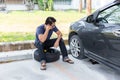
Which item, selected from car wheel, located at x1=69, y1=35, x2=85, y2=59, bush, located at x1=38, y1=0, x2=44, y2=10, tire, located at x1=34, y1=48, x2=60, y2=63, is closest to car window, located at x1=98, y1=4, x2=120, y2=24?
car wheel, located at x1=69, y1=35, x2=85, y2=59

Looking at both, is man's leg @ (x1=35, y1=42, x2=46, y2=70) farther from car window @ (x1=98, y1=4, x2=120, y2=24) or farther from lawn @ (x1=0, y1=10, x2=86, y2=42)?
lawn @ (x1=0, y1=10, x2=86, y2=42)

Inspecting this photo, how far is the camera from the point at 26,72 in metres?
3.84

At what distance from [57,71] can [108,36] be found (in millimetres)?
1124

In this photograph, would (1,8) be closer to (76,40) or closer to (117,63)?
(76,40)

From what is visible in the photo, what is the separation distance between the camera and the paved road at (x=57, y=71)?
363 centimetres

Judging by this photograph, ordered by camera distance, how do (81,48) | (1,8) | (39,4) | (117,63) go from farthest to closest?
(39,4), (1,8), (81,48), (117,63)

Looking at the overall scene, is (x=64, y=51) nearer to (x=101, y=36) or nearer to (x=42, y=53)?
(x=42, y=53)

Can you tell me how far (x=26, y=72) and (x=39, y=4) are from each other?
42.1 ft

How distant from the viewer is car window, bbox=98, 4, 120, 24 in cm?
350

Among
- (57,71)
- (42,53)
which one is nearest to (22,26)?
(42,53)

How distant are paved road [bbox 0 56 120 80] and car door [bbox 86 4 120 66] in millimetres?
350

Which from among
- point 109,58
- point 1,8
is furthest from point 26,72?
point 1,8

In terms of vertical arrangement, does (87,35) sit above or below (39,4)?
below

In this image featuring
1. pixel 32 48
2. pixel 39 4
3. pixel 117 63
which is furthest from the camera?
pixel 39 4
